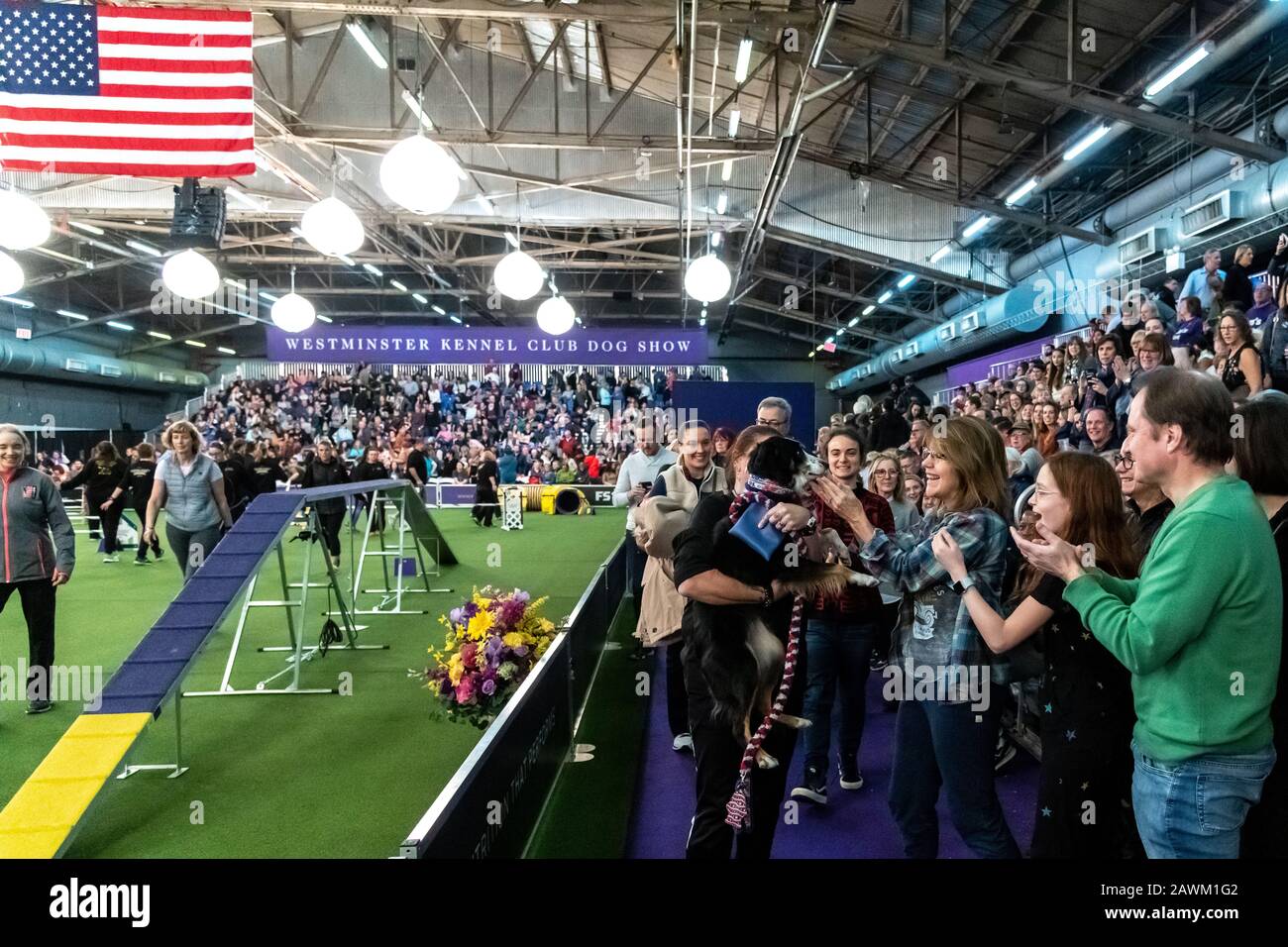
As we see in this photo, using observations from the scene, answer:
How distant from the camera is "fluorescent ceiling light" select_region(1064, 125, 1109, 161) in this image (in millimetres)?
9078

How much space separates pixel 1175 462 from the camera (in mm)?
1614

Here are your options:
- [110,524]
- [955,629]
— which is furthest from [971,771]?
[110,524]

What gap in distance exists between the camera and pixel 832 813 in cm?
351

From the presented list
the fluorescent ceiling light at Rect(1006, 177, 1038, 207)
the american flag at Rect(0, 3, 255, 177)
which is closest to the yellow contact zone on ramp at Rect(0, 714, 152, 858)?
the american flag at Rect(0, 3, 255, 177)

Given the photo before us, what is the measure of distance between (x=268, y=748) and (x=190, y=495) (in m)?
2.61

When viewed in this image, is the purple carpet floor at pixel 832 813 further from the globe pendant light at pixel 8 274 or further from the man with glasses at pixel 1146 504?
the globe pendant light at pixel 8 274

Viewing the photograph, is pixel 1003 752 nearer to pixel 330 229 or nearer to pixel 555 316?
pixel 330 229

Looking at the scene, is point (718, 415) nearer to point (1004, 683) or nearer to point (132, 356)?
point (1004, 683)

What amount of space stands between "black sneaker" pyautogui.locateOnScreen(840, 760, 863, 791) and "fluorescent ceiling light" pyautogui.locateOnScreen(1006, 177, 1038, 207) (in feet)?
32.9

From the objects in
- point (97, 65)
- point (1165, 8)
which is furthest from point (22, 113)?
point (1165, 8)

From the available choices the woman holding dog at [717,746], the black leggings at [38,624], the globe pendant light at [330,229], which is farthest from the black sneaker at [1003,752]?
the globe pendant light at [330,229]

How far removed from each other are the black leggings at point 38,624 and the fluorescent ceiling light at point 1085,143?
10655mm

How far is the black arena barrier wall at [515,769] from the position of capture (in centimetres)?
206
